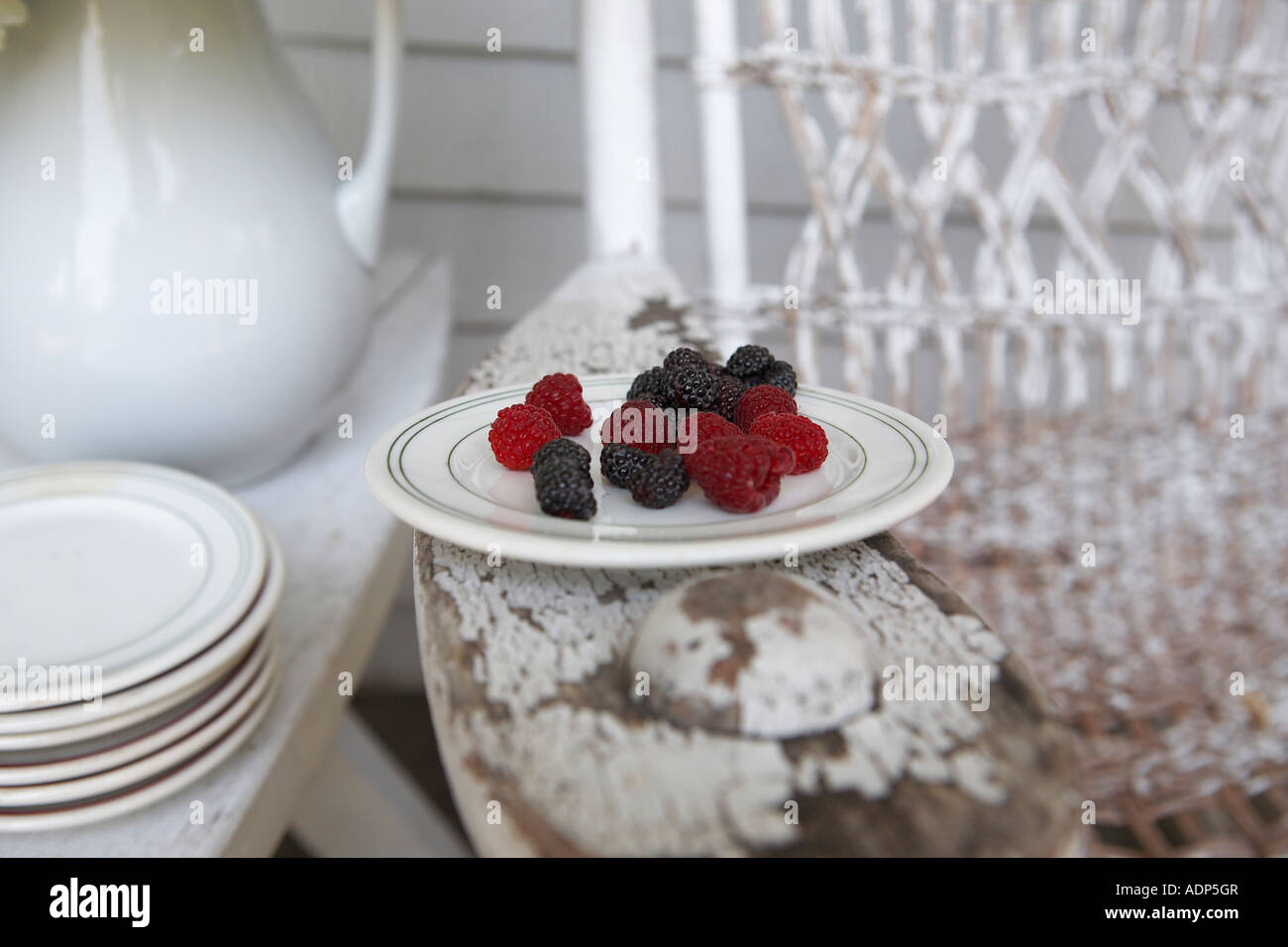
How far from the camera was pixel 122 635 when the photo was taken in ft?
1.31

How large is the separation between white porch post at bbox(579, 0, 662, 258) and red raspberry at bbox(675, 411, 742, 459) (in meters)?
0.39

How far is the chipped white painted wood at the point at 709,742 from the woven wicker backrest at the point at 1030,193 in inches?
23.9

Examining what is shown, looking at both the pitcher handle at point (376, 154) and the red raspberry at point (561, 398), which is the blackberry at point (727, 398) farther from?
the pitcher handle at point (376, 154)

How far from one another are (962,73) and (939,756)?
0.81 m

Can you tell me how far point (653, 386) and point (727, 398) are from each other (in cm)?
3

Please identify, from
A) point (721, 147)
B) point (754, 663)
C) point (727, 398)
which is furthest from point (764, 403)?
point (721, 147)

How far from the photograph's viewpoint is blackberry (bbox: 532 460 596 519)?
1.04ft

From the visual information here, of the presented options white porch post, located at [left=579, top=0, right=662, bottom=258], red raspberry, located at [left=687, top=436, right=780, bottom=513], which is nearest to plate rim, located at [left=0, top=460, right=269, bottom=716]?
red raspberry, located at [left=687, top=436, right=780, bottom=513]

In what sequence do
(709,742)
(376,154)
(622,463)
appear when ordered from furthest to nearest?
(376,154), (622,463), (709,742)

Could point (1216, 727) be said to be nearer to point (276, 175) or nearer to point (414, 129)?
point (276, 175)

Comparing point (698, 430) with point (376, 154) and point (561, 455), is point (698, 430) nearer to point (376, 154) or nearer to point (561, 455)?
point (561, 455)

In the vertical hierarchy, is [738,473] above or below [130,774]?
above

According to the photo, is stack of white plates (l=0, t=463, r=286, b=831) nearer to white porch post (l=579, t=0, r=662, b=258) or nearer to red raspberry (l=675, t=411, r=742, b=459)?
red raspberry (l=675, t=411, r=742, b=459)

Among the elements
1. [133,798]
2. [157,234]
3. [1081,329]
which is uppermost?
[157,234]
